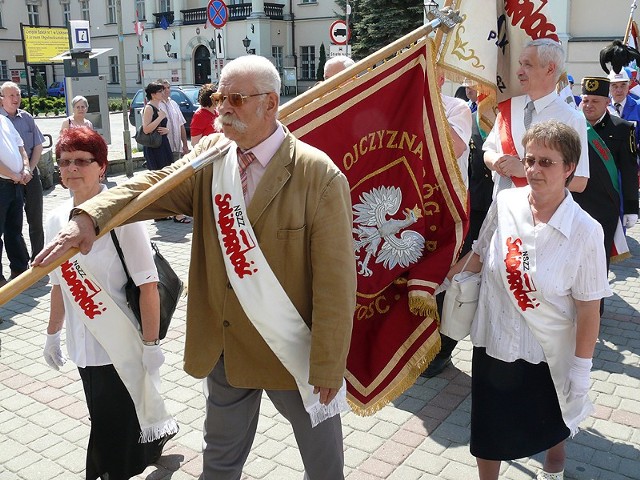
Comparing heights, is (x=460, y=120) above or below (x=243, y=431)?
above

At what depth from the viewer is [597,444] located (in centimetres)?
401

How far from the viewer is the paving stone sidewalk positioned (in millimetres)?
3777

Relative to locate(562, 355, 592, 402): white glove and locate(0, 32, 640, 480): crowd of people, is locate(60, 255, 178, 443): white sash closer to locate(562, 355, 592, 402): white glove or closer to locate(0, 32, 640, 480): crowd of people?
locate(0, 32, 640, 480): crowd of people

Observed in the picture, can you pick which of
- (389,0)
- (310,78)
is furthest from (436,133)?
(310,78)

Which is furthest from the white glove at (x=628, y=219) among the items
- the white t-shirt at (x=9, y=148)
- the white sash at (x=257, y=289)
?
the white t-shirt at (x=9, y=148)

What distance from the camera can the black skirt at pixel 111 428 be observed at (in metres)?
3.27

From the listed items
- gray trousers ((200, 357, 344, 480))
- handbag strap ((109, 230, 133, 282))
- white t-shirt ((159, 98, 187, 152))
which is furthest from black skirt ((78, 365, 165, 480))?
white t-shirt ((159, 98, 187, 152))

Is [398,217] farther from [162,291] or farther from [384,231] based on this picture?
[162,291]

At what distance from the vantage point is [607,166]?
19.0 ft

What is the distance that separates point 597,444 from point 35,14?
61458 millimetres

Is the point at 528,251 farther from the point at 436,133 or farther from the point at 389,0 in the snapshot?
the point at 389,0

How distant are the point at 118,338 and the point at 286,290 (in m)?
1.04

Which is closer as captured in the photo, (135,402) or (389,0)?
(135,402)

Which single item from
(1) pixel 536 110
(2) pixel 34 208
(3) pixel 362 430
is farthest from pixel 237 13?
(3) pixel 362 430
